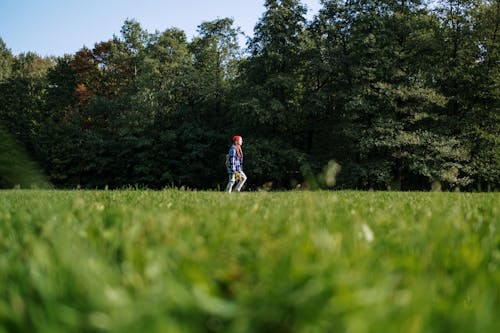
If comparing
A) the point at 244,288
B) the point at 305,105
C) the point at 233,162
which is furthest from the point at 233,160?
the point at 305,105

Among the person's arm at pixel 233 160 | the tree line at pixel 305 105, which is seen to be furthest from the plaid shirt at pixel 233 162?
the tree line at pixel 305 105

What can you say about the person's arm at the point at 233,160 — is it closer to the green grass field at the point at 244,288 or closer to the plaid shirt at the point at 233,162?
the plaid shirt at the point at 233,162

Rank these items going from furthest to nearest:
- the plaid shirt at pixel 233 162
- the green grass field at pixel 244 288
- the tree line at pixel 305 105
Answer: the tree line at pixel 305 105 → the plaid shirt at pixel 233 162 → the green grass field at pixel 244 288

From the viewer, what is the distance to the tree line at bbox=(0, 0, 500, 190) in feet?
87.4

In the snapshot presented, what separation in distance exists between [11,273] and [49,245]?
35 cm

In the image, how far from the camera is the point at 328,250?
103 centimetres

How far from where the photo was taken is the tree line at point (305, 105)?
2662 cm

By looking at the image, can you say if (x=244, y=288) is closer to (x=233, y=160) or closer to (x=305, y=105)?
(x=233, y=160)

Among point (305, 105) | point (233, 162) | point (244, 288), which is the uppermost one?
point (305, 105)

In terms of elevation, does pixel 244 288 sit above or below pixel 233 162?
above

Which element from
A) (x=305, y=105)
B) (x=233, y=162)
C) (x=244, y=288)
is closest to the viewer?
(x=244, y=288)

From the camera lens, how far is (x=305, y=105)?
97.5ft

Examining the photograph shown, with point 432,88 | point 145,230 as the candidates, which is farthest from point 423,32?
point 145,230

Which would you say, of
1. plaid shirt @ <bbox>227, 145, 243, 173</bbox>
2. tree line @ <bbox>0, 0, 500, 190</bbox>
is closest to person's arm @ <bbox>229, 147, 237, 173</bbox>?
plaid shirt @ <bbox>227, 145, 243, 173</bbox>
